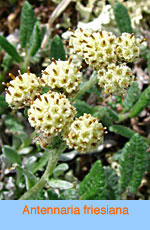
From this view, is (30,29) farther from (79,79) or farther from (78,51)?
(79,79)

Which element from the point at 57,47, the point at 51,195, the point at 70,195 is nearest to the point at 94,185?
the point at 70,195

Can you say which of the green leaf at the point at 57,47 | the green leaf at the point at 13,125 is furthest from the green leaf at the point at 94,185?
the green leaf at the point at 57,47

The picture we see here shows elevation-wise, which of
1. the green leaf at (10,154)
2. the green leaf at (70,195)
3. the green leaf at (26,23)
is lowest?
the green leaf at (70,195)

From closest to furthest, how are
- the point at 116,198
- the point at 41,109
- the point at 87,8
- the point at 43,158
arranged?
the point at 41,109, the point at 116,198, the point at 43,158, the point at 87,8

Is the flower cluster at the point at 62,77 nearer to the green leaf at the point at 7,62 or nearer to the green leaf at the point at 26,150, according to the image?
the green leaf at the point at 26,150

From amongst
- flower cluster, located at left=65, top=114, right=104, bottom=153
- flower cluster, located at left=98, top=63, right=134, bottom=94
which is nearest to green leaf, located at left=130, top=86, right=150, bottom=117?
flower cluster, located at left=98, top=63, right=134, bottom=94

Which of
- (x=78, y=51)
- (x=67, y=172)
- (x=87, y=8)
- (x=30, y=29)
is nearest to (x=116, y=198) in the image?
(x=67, y=172)

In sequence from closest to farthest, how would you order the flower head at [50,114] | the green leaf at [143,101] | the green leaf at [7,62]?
the flower head at [50,114] < the green leaf at [143,101] < the green leaf at [7,62]
